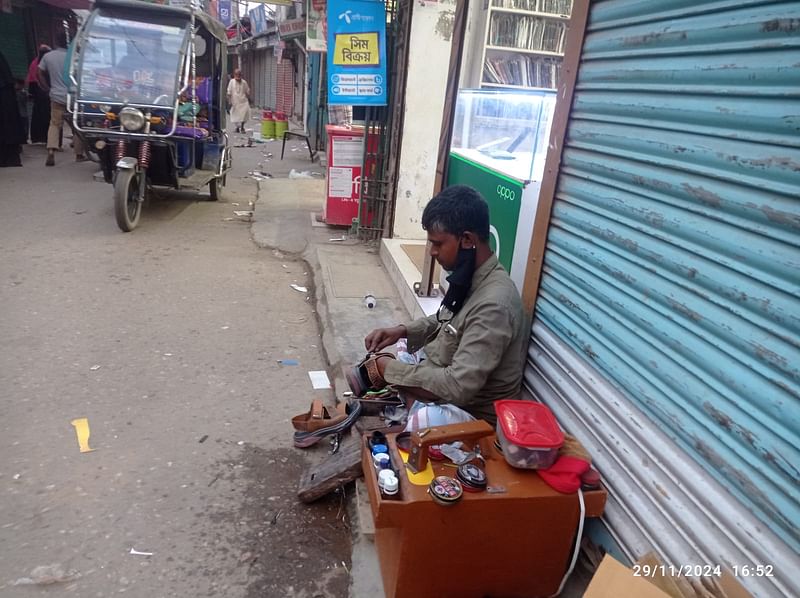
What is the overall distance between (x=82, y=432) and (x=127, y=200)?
410cm

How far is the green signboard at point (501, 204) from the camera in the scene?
312 centimetres

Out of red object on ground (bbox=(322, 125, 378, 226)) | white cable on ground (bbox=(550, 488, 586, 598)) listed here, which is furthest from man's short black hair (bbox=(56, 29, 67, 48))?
white cable on ground (bbox=(550, 488, 586, 598))

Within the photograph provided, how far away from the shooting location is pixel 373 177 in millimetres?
6812

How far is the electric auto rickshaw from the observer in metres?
6.51

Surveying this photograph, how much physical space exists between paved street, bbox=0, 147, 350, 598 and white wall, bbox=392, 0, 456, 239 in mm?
1384

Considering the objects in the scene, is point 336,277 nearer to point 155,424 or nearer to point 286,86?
point 155,424

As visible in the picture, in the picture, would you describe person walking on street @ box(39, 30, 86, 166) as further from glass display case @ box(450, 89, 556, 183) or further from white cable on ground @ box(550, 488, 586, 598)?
white cable on ground @ box(550, 488, 586, 598)

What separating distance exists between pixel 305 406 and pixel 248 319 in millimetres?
1438

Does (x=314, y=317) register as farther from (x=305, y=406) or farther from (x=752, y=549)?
(x=752, y=549)

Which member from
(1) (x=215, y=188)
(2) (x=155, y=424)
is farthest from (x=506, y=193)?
(1) (x=215, y=188)

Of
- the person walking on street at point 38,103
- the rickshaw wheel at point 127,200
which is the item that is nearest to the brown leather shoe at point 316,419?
the rickshaw wheel at point 127,200

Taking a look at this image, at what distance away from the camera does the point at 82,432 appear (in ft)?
9.98

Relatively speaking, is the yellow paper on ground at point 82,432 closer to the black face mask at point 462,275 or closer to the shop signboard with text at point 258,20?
the black face mask at point 462,275

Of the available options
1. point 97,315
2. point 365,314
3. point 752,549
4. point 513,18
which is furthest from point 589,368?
point 513,18
